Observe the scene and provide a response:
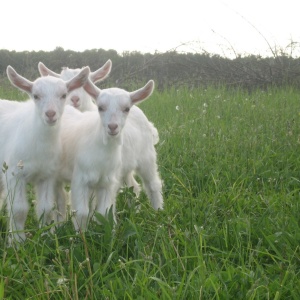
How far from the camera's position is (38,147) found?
12.7ft

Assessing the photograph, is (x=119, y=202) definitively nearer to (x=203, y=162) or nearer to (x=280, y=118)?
(x=203, y=162)

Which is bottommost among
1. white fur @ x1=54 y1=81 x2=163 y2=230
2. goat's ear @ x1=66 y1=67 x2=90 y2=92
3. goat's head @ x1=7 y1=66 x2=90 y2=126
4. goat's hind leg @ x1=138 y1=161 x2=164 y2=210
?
goat's hind leg @ x1=138 y1=161 x2=164 y2=210

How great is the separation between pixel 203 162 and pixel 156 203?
56 cm

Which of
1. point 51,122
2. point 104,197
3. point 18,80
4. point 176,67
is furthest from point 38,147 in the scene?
point 176,67

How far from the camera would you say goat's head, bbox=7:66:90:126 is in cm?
371

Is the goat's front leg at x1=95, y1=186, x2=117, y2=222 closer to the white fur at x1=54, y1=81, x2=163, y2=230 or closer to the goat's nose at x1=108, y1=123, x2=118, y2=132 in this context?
the white fur at x1=54, y1=81, x2=163, y2=230

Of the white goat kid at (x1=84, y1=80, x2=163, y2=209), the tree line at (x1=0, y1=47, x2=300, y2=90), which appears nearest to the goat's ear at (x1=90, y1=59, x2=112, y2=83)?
the white goat kid at (x1=84, y1=80, x2=163, y2=209)

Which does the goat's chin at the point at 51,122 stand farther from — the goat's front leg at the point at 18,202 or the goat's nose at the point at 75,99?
the goat's nose at the point at 75,99

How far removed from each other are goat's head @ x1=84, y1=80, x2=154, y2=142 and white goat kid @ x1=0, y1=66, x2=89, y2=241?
18 cm

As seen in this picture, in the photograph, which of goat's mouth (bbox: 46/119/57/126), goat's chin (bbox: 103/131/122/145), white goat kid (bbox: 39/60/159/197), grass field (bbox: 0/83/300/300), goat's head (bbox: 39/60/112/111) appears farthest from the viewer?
goat's head (bbox: 39/60/112/111)

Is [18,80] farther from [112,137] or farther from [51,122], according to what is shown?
[112,137]

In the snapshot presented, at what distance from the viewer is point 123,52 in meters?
14.4

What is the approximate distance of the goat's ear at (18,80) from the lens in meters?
3.94

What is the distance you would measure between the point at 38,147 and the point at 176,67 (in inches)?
365
